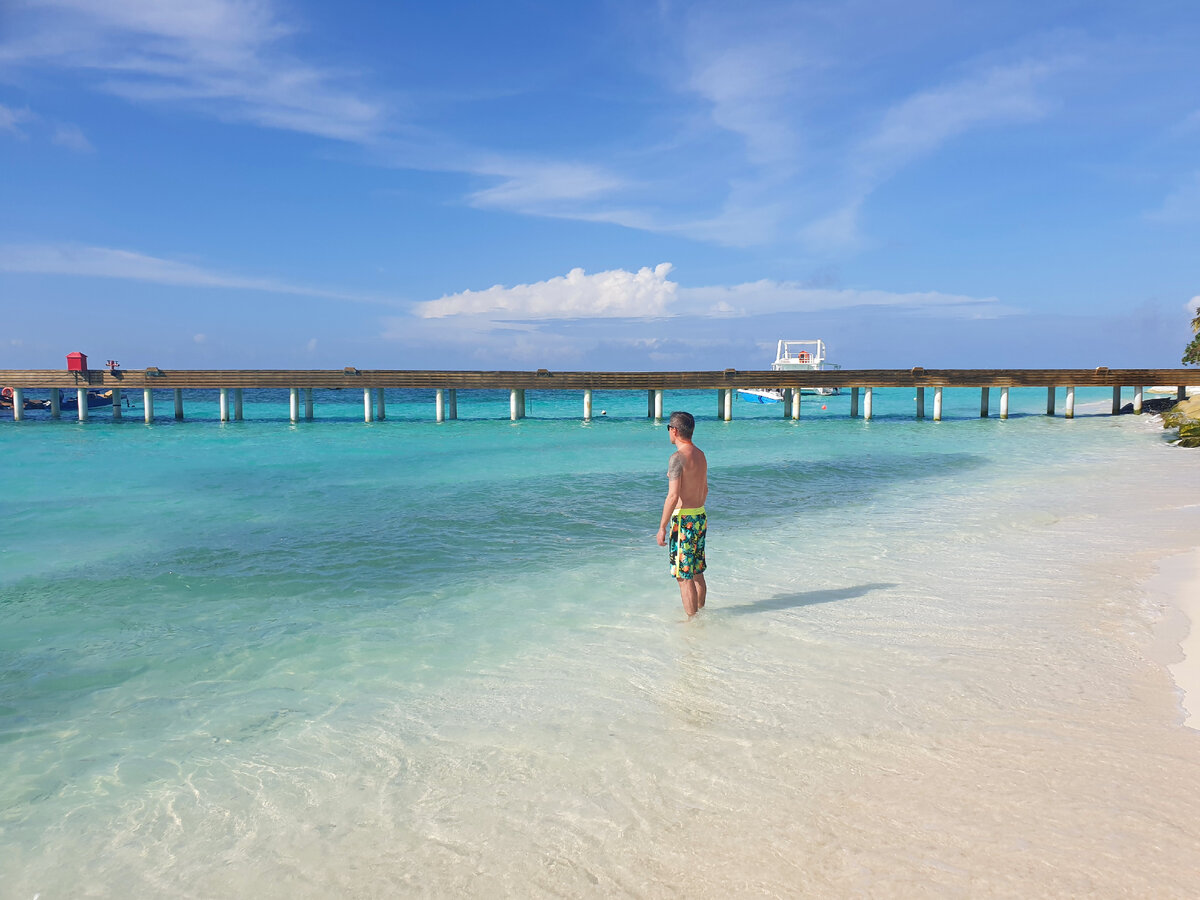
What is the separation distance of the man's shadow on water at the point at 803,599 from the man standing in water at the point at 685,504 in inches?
35.4

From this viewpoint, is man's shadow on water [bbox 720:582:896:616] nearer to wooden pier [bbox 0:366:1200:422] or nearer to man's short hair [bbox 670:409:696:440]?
man's short hair [bbox 670:409:696:440]

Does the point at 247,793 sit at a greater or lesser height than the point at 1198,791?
lesser

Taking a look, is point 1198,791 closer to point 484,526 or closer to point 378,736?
point 378,736

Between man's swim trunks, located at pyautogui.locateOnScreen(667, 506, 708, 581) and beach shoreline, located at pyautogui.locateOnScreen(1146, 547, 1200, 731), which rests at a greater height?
man's swim trunks, located at pyautogui.locateOnScreen(667, 506, 708, 581)

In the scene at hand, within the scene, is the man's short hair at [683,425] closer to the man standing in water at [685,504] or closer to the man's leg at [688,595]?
the man standing in water at [685,504]

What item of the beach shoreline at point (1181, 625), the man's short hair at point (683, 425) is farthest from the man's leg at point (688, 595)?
the beach shoreline at point (1181, 625)

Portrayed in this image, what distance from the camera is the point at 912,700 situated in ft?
17.8

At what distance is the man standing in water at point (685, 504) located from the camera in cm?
674

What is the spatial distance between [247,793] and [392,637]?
285 centimetres

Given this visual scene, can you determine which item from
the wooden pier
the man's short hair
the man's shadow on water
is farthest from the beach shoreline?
the wooden pier

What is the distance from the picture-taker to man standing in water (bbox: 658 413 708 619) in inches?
265

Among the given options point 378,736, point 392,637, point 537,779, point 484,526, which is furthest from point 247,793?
point 484,526

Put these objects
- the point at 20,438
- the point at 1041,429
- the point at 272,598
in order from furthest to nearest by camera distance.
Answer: the point at 1041,429 < the point at 20,438 < the point at 272,598

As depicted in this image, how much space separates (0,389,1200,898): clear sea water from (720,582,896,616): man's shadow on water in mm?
46
